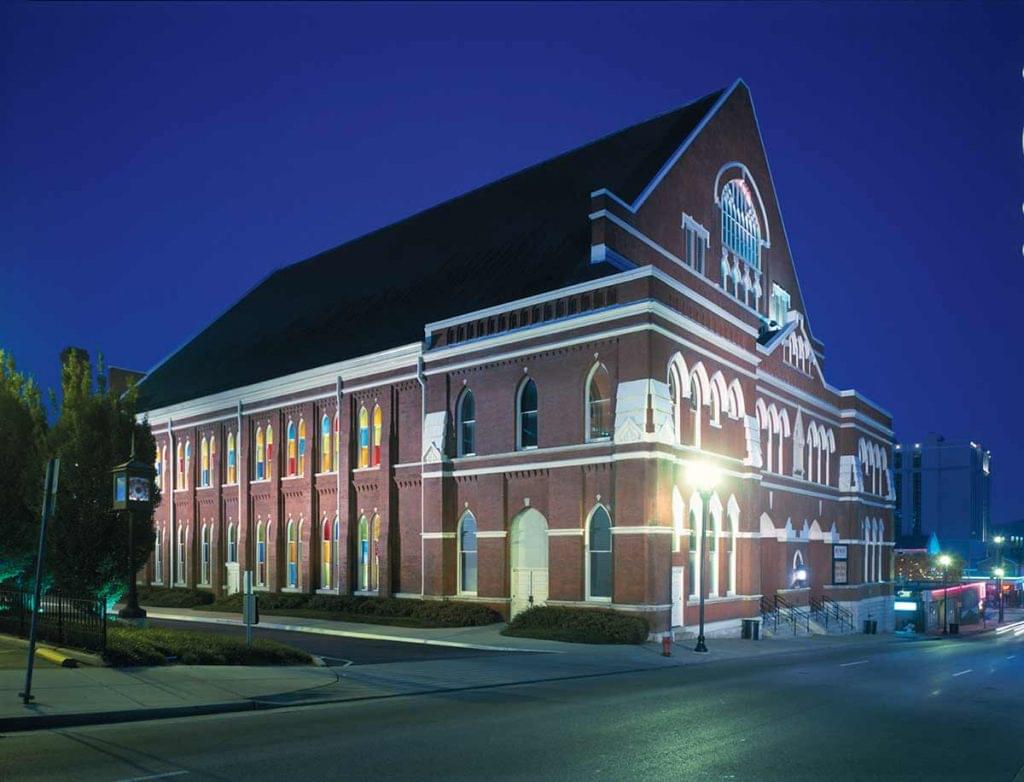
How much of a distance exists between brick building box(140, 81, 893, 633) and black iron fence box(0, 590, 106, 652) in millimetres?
16015

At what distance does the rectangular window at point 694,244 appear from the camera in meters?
39.0

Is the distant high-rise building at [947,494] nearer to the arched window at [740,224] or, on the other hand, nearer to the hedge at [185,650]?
the arched window at [740,224]

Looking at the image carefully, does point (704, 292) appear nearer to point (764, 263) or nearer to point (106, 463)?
point (764, 263)

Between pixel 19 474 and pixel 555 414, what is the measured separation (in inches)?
642

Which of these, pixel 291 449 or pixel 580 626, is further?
pixel 291 449

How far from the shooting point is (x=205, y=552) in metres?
50.8

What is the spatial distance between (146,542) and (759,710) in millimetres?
15688

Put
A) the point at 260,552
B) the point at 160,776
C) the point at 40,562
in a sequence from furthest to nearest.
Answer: the point at 260,552
the point at 40,562
the point at 160,776

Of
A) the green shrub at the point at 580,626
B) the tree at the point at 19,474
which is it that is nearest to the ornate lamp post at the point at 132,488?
the tree at the point at 19,474

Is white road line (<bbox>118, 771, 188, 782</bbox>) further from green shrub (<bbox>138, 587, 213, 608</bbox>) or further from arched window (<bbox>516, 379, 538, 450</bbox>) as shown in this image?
green shrub (<bbox>138, 587, 213, 608</bbox>)

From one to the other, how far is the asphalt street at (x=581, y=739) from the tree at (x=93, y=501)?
1032 cm

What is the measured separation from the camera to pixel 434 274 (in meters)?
44.3

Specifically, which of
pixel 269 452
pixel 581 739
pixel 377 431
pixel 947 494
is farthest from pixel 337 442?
pixel 947 494

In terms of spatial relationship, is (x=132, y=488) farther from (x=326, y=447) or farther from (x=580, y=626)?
(x=326, y=447)
